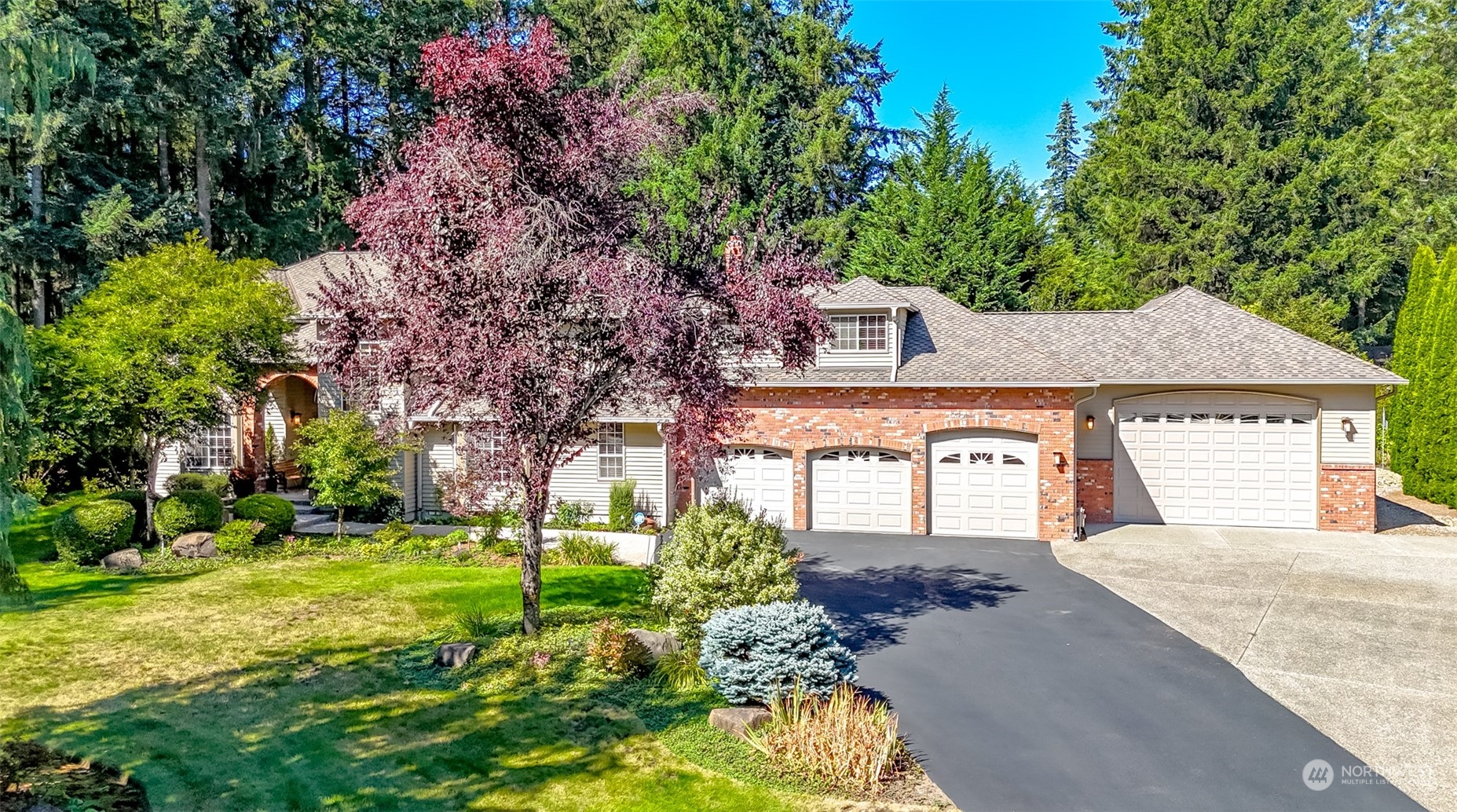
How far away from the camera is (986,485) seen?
1683 centimetres

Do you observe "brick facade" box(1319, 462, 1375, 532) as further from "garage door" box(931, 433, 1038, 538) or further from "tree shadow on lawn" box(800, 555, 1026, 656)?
"tree shadow on lawn" box(800, 555, 1026, 656)

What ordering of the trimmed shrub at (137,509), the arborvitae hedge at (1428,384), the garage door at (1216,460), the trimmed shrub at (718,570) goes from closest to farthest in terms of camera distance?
1. the trimmed shrub at (718,570)
2. the trimmed shrub at (137,509)
3. the garage door at (1216,460)
4. the arborvitae hedge at (1428,384)

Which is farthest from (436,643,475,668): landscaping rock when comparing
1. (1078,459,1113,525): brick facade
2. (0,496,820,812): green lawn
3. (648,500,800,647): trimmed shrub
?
(1078,459,1113,525): brick facade

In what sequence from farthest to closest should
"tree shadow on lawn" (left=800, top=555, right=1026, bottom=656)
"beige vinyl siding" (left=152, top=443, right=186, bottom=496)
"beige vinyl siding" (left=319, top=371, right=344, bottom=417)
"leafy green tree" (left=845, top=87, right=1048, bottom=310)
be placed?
"leafy green tree" (left=845, top=87, right=1048, bottom=310) → "beige vinyl siding" (left=152, top=443, right=186, bottom=496) → "beige vinyl siding" (left=319, top=371, right=344, bottom=417) → "tree shadow on lawn" (left=800, top=555, right=1026, bottom=656)

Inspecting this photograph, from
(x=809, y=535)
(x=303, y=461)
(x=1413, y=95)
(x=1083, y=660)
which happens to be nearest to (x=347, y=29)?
(x=303, y=461)

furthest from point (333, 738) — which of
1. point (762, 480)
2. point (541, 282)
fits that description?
point (762, 480)

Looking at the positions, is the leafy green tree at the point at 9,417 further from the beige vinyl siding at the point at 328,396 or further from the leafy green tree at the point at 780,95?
the leafy green tree at the point at 780,95

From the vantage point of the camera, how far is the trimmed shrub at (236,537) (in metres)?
15.2

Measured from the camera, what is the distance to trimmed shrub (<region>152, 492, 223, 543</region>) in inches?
607

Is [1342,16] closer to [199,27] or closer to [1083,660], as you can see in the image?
[1083,660]

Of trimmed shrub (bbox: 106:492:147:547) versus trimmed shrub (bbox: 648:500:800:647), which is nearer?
trimmed shrub (bbox: 648:500:800:647)

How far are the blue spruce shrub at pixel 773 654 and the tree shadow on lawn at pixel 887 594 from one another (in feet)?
6.43

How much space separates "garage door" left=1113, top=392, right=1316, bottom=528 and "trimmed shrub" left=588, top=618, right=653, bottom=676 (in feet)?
44.4

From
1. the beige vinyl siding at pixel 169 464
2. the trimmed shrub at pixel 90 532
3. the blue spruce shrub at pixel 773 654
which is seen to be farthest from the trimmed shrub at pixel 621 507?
the beige vinyl siding at pixel 169 464
